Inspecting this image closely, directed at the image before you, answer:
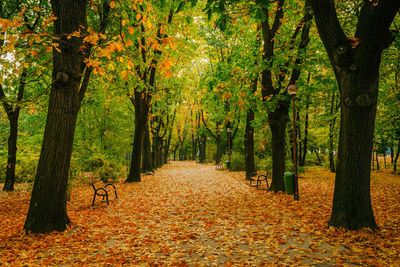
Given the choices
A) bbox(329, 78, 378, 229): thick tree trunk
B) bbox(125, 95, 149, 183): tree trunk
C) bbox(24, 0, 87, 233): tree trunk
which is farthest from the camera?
bbox(125, 95, 149, 183): tree trunk

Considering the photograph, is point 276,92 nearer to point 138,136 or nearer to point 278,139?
point 278,139

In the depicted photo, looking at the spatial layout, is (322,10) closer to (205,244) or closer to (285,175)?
(205,244)

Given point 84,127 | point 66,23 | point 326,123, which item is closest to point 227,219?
point 66,23

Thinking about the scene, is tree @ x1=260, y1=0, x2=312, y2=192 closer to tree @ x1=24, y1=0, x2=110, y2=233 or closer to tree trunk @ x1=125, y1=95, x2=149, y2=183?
tree @ x1=24, y1=0, x2=110, y2=233

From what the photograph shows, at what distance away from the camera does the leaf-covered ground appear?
4.28 m

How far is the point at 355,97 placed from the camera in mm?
5168

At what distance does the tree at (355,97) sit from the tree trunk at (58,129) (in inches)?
234

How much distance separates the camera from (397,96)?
38.2ft

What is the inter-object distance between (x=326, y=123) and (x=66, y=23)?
1871 centimetres

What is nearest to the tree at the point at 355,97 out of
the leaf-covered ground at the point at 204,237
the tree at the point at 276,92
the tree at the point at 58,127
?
the leaf-covered ground at the point at 204,237

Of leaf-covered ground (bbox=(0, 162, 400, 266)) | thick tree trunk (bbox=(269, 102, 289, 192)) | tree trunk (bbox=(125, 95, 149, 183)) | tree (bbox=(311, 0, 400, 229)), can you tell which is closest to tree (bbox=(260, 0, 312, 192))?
thick tree trunk (bbox=(269, 102, 289, 192))

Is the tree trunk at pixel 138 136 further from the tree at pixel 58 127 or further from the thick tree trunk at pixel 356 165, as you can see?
the thick tree trunk at pixel 356 165

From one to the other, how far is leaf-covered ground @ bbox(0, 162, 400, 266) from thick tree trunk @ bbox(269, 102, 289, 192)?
1.70 m

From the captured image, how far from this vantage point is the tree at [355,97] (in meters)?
5.00
